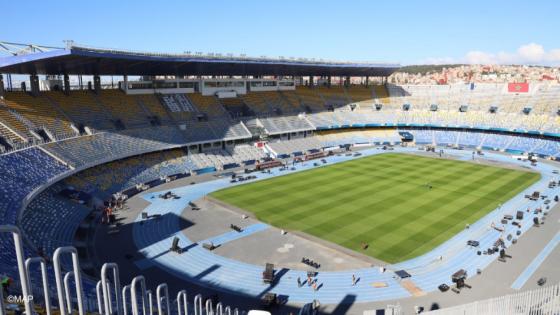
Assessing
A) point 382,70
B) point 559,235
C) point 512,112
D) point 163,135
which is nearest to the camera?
point 559,235

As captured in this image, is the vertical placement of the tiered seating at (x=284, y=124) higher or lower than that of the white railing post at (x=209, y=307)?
higher

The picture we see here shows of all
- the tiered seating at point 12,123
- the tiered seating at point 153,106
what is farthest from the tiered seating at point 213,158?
the tiered seating at point 12,123

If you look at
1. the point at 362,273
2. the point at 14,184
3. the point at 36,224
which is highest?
the point at 14,184

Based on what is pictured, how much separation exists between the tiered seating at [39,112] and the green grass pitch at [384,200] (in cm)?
1881

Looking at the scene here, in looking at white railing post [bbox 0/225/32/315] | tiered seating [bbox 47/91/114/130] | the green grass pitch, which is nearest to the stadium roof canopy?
tiered seating [bbox 47/91/114/130]

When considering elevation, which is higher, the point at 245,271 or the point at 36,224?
the point at 36,224

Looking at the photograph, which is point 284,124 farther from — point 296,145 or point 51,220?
point 51,220

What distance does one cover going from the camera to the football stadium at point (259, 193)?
21.4 meters

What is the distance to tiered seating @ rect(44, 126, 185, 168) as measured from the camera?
39156 millimetres

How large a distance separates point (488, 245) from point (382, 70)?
57660mm

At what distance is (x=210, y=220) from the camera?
34.2 metres

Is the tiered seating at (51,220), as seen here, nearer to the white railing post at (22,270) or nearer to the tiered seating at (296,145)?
the white railing post at (22,270)

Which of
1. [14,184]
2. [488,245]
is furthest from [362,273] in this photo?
[14,184]

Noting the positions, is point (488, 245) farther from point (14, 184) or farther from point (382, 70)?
point (382, 70)
